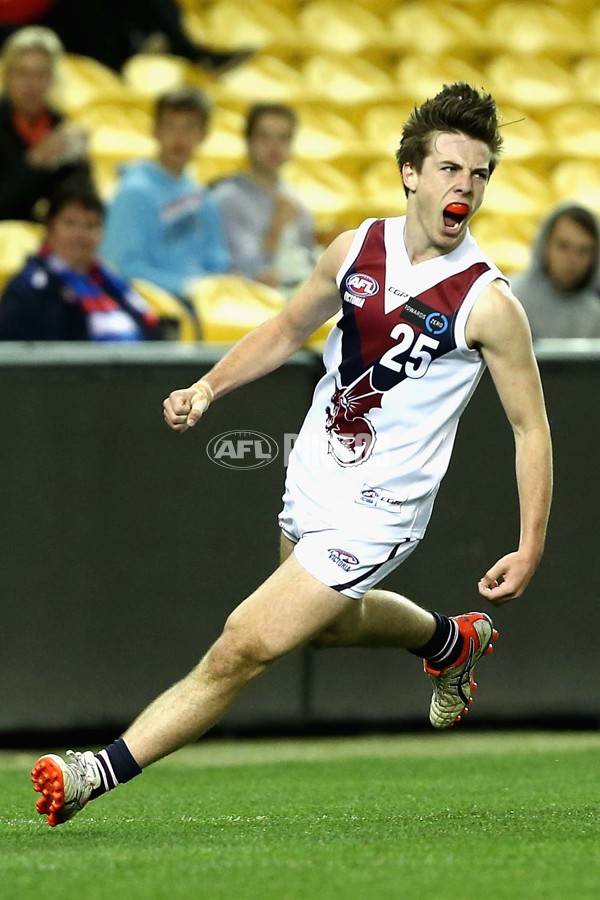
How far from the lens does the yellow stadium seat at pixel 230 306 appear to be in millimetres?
8328

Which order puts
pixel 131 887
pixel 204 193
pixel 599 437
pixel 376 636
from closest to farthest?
1. pixel 131 887
2. pixel 376 636
3. pixel 599 437
4. pixel 204 193

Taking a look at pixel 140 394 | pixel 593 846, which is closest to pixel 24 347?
pixel 140 394

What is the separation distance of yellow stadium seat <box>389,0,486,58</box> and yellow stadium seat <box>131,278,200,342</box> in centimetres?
487

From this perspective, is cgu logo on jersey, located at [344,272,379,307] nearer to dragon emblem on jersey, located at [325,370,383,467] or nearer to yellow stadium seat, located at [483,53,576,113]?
dragon emblem on jersey, located at [325,370,383,467]

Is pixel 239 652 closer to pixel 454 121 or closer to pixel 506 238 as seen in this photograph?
pixel 454 121

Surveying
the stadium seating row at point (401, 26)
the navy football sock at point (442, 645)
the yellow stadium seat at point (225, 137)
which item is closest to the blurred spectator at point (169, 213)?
the yellow stadium seat at point (225, 137)

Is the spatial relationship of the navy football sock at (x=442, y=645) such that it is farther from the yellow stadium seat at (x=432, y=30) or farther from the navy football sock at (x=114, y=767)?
the yellow stadium seat at (x=432, y=30)

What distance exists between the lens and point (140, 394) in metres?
6.80

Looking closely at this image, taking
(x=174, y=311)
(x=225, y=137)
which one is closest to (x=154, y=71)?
(x=225, y=137)

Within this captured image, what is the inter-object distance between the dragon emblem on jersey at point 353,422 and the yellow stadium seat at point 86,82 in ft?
20.6

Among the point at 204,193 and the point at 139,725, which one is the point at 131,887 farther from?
the point at 204,193

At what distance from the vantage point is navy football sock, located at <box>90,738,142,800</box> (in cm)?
445

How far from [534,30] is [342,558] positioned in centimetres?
947

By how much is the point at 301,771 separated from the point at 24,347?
2009 millimetres
